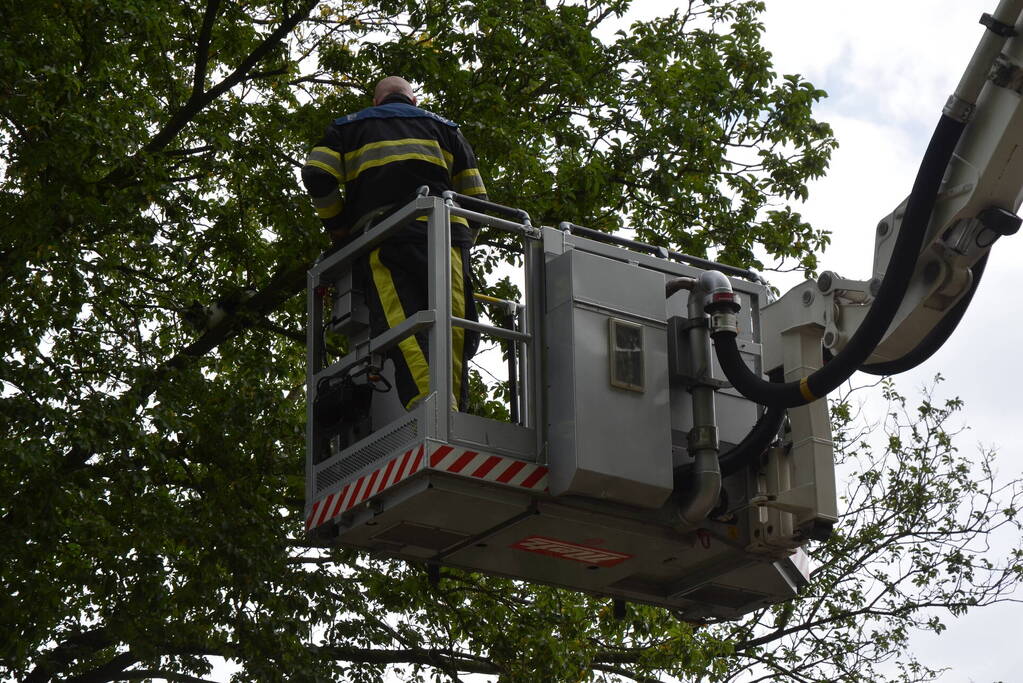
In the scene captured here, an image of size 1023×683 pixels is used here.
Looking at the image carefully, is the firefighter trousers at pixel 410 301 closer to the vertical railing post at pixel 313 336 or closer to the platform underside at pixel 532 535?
the vertical railing post at pixel 313 336

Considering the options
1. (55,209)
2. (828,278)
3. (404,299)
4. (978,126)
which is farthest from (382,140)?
(55,209)

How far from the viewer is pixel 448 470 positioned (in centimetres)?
729

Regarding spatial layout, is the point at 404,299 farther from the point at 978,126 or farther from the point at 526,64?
the point at 526,64

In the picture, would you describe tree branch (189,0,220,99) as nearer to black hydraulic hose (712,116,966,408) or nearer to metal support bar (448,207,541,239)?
metal support bar (448,207,541,239)

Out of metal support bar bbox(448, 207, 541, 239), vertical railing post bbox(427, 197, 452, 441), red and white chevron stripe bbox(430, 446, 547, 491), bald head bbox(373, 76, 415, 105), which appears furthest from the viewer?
bald head bbox(373, 76, 415, 105)

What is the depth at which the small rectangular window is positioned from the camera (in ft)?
25.4

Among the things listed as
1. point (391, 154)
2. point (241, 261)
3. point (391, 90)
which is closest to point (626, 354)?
point (391, 154)

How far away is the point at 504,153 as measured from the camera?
541 inches

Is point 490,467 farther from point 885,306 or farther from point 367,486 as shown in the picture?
point 885,306

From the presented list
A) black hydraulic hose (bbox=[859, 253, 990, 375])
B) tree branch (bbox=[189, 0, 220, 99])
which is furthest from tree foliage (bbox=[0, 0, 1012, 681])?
black hydraulic hose (bbox=[859, 253, 990, 375])

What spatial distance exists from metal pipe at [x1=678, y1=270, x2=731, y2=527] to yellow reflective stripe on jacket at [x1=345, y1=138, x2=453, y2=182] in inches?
65.2

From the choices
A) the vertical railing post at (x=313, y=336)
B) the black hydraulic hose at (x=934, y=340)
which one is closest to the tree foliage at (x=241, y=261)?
the vertical railing post at (x=313, y=336)

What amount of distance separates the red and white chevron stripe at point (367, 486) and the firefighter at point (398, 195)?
385 mm

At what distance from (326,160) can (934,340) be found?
3.37 meters
